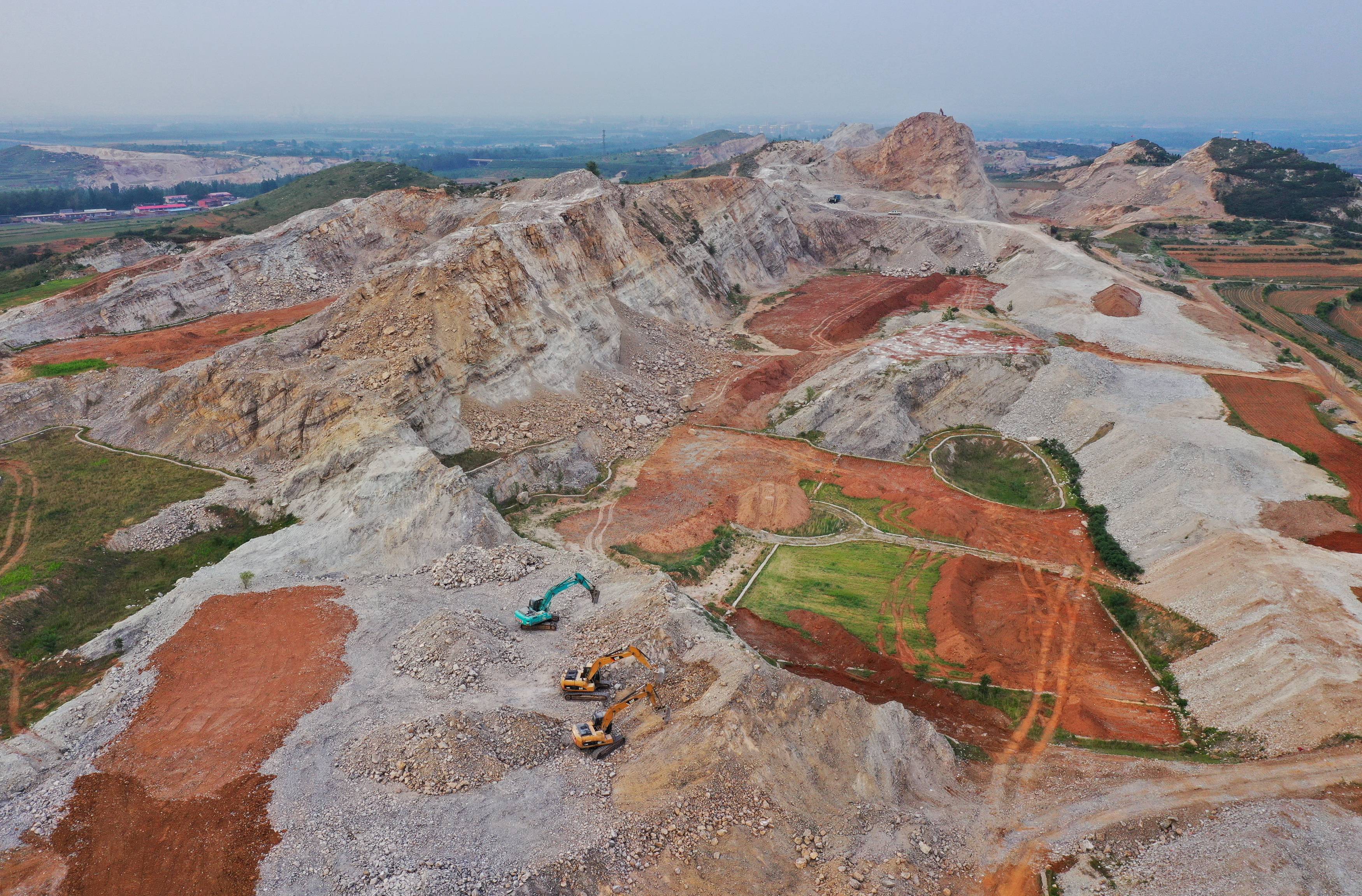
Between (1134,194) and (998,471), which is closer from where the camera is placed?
(998,471)

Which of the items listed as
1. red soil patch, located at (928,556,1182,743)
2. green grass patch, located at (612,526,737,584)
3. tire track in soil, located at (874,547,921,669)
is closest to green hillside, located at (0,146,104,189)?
green grass patch, located at (612,526,737,584)

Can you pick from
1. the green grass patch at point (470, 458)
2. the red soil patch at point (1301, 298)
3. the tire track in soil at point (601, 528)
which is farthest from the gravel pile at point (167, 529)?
the red soil patch at point (1301, 298)

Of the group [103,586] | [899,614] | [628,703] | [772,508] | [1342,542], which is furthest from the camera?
[772,508]

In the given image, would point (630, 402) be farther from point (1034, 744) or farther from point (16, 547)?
point (1034, 744)

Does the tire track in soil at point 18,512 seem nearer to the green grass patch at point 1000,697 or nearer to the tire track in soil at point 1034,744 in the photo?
the tire track in soil at point 1034,744

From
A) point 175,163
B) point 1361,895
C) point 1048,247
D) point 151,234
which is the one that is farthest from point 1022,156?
point 175,163

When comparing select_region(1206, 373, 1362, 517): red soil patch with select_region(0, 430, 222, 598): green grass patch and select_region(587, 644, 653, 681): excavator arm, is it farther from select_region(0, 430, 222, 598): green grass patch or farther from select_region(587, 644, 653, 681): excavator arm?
select_region(0, 430, 222, 598): green grass patch

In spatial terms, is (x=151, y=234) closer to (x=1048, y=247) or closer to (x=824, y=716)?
(x=824, y=716)

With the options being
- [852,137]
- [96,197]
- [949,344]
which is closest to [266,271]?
[949,344]
